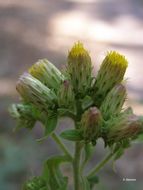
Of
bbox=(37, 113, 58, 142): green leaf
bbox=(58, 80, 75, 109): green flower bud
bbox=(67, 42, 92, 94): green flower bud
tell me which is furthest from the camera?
bbox=(67, 42, 92, 94): green flower bud

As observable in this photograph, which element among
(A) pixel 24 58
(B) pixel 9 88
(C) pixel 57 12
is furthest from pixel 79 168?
(C) pixel 57 12

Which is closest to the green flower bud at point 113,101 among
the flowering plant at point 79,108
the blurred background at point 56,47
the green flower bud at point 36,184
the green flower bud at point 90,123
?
the flowering plant at point 79,108

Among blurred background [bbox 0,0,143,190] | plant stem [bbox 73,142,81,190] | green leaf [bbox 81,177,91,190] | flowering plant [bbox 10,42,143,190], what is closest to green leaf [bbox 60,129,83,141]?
flowering plant [bbox 10,42,143,190]

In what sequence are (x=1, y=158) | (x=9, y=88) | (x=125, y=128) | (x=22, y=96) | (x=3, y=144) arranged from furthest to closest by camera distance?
(x=9, y=88)
(x=3, y=144)
(x=1, y=158)
(x=22, y=96)
(x=125, y=128)

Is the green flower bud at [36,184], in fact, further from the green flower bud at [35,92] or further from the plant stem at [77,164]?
the green flower bud at [35,92]

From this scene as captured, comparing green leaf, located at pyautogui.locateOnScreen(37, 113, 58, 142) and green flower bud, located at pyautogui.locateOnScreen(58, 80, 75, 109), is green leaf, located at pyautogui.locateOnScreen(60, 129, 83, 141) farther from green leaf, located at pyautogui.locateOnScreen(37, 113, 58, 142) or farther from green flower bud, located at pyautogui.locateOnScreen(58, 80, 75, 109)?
green flower bud, located at pyautogui.locateOnScreen(58, 80, 75, 109)

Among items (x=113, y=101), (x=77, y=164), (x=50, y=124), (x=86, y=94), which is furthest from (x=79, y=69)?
(x=77, y=164)

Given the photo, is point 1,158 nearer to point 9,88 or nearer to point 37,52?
point 9,88
